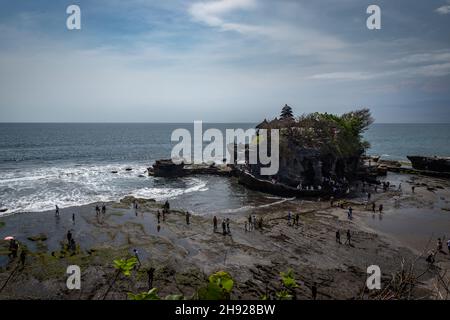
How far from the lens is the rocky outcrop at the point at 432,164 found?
67.1 meters

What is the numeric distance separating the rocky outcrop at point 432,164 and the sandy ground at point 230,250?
2779 centimetres

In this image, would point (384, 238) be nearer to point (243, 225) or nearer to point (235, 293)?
point (243, 225)

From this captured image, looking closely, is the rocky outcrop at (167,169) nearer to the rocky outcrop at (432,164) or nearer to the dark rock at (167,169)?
the dark rock at (167,169)

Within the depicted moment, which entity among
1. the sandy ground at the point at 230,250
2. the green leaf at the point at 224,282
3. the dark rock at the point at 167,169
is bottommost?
the sandy ground at the point at 230,250

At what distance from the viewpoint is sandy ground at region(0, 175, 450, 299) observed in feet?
74.5

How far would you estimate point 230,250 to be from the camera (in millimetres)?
28938

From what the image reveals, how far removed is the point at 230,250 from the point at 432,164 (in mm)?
58982

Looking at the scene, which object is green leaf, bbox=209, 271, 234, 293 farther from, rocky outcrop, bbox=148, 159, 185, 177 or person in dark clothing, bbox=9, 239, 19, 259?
rocky outcrop, bbox=148, 159, 185, 177

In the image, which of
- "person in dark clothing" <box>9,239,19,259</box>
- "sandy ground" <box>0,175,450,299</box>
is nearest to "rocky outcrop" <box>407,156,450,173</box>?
"sandy ground" <box>0,175,450,299</box>

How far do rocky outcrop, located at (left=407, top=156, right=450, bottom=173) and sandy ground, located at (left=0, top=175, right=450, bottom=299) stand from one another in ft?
91.2

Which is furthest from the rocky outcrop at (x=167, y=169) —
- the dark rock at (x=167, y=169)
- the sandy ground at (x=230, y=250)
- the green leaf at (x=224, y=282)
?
the green leaf at (x=224, y=282)
